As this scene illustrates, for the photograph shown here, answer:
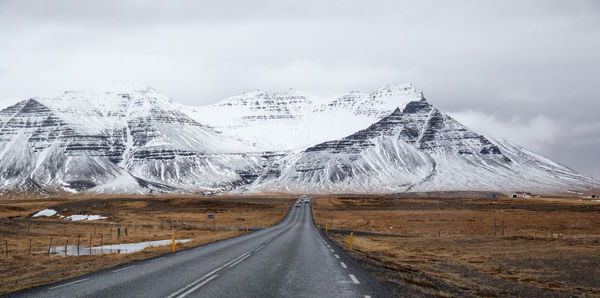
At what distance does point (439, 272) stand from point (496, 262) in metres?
5.88

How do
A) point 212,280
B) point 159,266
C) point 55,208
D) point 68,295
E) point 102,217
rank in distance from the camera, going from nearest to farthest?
point 68,295
point 212,280
point 159,266
point 102,217
point 55,208

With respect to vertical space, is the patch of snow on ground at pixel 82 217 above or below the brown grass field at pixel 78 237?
below

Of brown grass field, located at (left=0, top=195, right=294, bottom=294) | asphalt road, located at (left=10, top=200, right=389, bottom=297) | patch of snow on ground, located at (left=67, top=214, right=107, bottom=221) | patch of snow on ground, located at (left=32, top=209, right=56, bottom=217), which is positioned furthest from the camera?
patch of snow on ground, located at (left=32, top=209, right=56, bottom=217)

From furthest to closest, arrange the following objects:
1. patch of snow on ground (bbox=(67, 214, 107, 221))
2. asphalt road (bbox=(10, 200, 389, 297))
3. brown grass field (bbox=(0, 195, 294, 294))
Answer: patch of snow on ground (bbox=(67, 214, 107, 221))
brown grass field (bbox=(0, 195, 294, 294))
asphalt road (bbox=(10, 200, 389, 297))

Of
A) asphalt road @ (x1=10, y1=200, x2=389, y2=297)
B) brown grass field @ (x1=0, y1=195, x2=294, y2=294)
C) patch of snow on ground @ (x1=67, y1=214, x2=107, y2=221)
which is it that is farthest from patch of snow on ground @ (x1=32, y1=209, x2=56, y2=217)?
asphalt road @ (x1=10, y1=200, x2=389, y2=297)

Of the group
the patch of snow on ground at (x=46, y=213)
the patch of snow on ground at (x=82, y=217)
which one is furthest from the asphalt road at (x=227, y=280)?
the patch of snow on ground at (x=46, y=213)

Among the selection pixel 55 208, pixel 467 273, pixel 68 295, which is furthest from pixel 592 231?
pixel 55 208

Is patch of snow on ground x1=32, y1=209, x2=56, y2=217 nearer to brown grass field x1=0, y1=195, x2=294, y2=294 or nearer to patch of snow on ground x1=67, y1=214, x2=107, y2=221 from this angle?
brown grass field x1=0, y1=195, x2=294, y2=294

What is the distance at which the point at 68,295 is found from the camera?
13.4 meters

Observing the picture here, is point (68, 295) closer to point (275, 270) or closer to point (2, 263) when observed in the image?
point (275, 270)

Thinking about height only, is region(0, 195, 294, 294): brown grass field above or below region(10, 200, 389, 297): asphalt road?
below

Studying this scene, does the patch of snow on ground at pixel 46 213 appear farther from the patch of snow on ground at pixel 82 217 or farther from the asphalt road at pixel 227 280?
the asphalt road at pixel 227 280

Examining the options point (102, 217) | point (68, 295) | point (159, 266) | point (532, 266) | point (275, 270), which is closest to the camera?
point (68, 295)

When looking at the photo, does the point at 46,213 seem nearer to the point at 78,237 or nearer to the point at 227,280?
the point at 78,237
